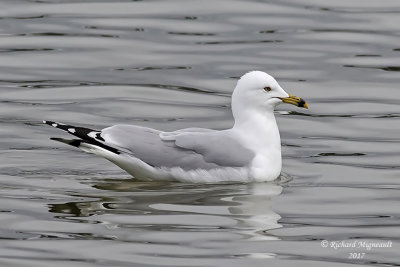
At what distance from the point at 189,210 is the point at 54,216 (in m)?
1.09

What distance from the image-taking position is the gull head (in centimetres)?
1144

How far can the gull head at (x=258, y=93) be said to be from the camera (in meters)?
11.4

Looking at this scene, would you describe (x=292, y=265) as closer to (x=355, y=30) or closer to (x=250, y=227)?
(x=250, y=227)

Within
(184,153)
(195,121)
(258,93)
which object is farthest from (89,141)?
(195,121)

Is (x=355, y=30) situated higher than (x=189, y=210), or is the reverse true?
(x=355, y=30)

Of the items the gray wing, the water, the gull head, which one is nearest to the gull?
the gray wing

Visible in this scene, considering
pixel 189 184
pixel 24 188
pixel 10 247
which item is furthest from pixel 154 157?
pixel 10 247

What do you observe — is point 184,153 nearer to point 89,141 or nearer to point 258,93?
point 89,141

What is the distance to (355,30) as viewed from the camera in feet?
56.1

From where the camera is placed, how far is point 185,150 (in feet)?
36.3

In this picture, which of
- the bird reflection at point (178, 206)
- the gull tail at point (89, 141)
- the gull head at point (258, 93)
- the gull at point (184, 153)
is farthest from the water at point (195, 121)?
the gull head at point (258, 93)

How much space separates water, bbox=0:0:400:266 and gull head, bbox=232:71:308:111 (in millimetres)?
709

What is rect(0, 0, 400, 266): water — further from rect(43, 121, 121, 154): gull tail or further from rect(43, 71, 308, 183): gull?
rect(43, 121, 121, 154): gull tail

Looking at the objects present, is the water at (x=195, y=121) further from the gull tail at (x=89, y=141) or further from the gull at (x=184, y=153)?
the gull tail at (x=89, y=141)
